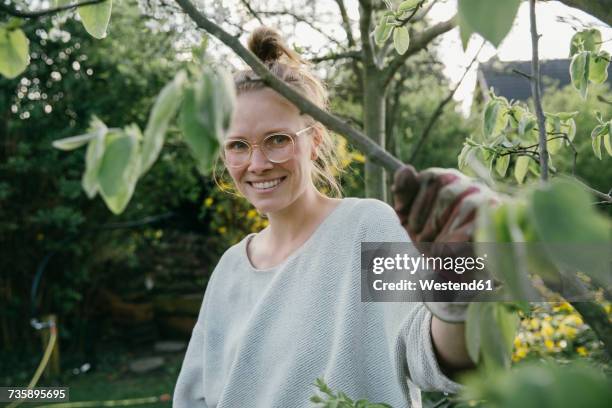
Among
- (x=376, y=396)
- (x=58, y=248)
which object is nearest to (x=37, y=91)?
(x=58, y=248)

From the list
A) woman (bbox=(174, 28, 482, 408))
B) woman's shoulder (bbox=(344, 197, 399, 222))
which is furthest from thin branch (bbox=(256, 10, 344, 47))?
woman's shoulder (bbox=(344, 197, 399, 222))

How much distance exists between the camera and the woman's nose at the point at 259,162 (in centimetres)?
170

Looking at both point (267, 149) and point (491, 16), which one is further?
point (267, 149)

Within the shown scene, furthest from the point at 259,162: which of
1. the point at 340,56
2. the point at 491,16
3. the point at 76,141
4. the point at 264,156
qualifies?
the point at 340,56

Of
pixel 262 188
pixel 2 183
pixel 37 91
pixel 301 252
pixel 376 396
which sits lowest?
pixel 376 396

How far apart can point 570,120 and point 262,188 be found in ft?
2.58

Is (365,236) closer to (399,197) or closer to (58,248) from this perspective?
(399,197)

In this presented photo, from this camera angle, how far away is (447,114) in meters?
10.1

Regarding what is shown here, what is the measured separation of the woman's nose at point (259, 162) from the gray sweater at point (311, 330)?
28cm

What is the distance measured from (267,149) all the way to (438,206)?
40.6 inches

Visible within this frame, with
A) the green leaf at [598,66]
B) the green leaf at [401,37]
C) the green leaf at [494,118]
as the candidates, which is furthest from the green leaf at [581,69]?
the green leaf at [401,37]

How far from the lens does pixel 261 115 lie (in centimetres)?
165

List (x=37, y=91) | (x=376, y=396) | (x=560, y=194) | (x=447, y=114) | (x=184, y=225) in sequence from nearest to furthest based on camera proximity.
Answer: (x=560, y=194)
(x=376, y=396)
(x=37, y=91)
(x=184, y=225)
(x=447, y=114)

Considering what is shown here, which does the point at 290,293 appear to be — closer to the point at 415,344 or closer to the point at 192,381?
the point at 192,381
